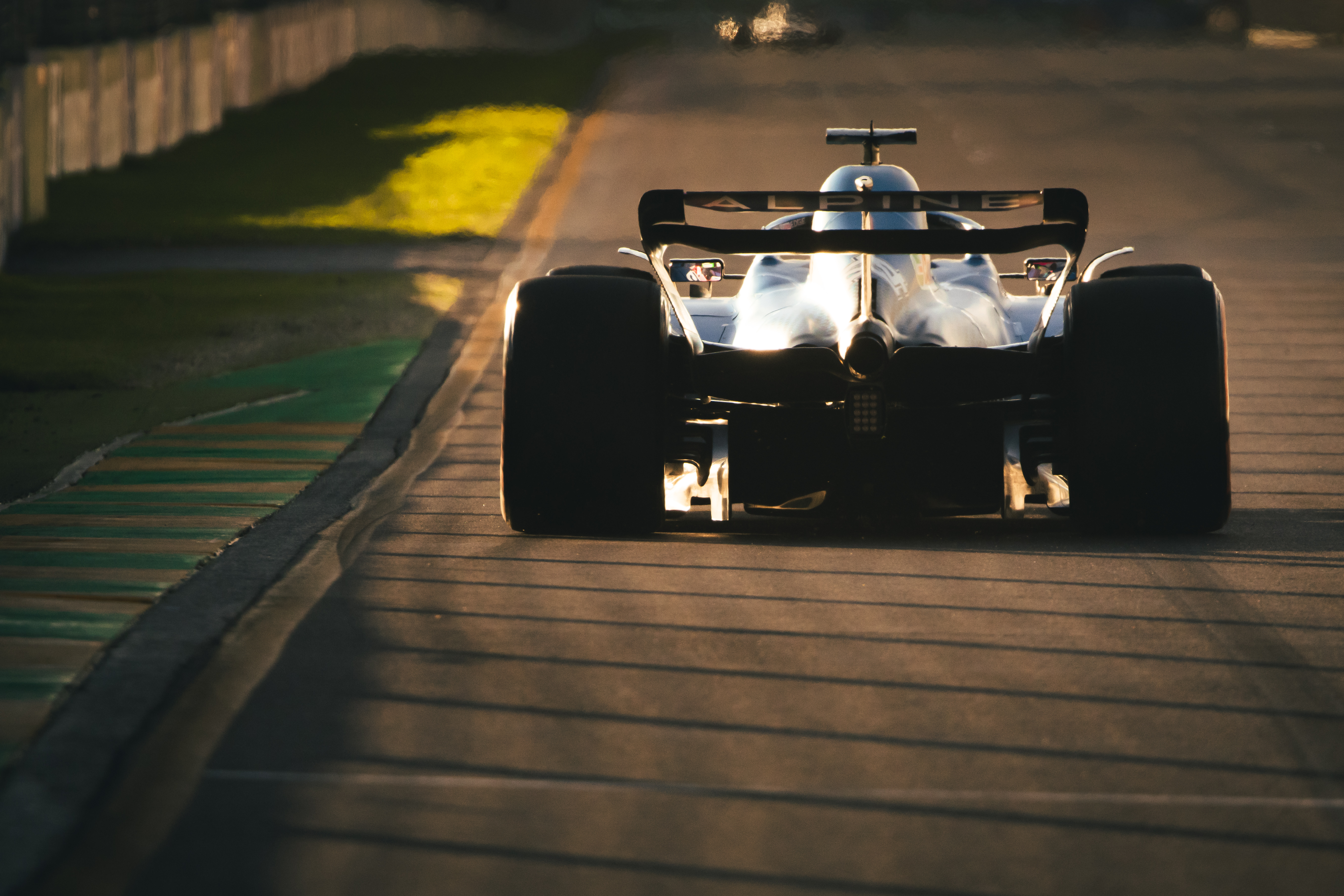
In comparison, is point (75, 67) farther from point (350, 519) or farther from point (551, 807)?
point (551, 807)

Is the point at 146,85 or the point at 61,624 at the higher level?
the point at 146,85

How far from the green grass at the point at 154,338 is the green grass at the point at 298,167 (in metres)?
2.99

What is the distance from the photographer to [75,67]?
23.7 m

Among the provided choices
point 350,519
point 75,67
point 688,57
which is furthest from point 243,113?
point 350,519

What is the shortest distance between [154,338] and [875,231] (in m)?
7.85

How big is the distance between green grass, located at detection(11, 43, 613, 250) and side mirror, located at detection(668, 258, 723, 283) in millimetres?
11385

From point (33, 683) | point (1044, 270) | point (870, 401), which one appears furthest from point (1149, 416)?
point (33, 683)

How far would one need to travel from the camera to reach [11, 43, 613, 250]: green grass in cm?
2006

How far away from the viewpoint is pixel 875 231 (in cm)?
749

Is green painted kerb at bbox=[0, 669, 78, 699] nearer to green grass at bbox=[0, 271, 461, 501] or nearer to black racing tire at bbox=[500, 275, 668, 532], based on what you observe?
black racing tire at bbox=[500, 275, 668, 532]

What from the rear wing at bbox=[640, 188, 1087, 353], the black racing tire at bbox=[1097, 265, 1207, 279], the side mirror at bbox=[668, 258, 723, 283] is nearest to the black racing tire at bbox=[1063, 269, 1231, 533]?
the rear wing at bbox=[640, 188, 1087, 353]

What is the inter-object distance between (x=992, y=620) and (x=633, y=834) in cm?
223

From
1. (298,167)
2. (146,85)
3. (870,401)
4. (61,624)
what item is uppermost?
(146,85)

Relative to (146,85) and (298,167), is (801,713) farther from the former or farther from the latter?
(146,85)
